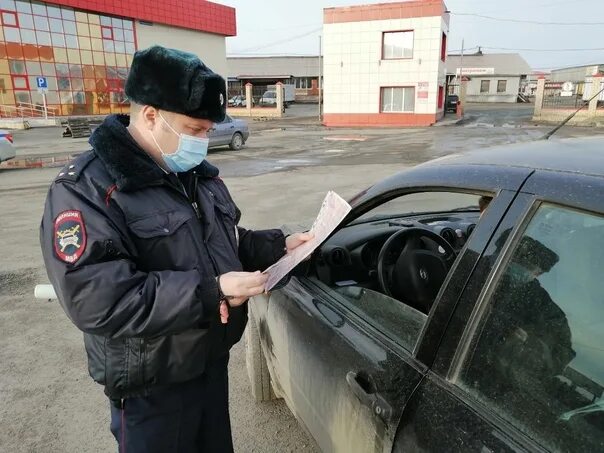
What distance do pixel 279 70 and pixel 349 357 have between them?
2758 inches

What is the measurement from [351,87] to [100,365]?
30.9 m

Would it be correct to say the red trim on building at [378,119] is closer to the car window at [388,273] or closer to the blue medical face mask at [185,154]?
the car window at [388,273]

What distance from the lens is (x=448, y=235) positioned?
9.25ft

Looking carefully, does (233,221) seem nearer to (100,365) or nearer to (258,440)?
(100,365)

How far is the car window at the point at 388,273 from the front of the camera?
70.7 inches

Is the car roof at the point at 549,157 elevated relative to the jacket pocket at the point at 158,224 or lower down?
elevated

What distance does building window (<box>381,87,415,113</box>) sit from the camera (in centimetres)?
3009

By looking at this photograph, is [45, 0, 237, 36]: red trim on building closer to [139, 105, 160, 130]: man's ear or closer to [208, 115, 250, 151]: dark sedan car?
[208, 115, 250, 151]: dark sedan car

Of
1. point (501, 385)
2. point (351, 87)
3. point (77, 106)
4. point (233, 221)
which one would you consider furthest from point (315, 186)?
point (77, 106)

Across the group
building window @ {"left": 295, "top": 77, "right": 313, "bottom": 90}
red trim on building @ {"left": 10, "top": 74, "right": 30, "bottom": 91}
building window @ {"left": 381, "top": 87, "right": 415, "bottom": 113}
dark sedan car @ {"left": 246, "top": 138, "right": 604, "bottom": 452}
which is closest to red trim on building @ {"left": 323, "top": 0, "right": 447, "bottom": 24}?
building window @ {"left": 381, "top": 87, "right": 415, "bottom": 113}

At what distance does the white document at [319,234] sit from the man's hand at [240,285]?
44mm

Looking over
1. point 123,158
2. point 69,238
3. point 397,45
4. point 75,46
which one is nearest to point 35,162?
point 123,158

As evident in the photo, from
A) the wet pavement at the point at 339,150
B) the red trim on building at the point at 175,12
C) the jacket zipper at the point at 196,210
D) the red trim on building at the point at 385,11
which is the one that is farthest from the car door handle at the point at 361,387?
the red trim on building at the point at 175,12

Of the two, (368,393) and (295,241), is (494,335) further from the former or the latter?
(295,241)
